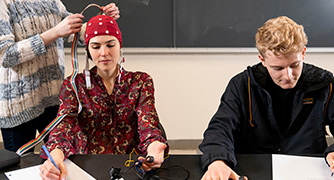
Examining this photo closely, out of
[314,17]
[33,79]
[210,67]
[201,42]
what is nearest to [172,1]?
[201,42]

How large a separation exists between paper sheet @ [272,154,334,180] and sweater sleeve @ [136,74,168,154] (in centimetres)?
44

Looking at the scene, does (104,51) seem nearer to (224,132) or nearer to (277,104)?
(224,132)

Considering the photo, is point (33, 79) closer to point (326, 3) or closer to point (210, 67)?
point (210, 67)

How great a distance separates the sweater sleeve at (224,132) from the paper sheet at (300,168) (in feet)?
0.54

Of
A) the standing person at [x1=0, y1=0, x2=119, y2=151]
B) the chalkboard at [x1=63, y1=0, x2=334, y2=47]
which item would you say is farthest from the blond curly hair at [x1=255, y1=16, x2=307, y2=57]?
the chalkboard at [x1=63, y1=0, x2=334, y2=47]

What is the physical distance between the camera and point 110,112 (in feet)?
5.16

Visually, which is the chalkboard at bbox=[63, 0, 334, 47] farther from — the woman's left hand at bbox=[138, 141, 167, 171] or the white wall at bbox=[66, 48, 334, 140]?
the woman's left hand at bbox=[138, 141, 167, 171]

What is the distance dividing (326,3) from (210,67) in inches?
41.5

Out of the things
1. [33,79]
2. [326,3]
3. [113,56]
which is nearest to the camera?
[113,56]

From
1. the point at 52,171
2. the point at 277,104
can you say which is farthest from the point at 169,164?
the point at 277,104

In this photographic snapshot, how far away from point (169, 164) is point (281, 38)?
0.64 meters

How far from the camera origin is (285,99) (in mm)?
1433

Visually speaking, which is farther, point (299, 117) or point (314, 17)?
point (314, 17)

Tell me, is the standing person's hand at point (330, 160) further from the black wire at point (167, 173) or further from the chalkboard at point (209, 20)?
the chalkboard at point (209, 20)
